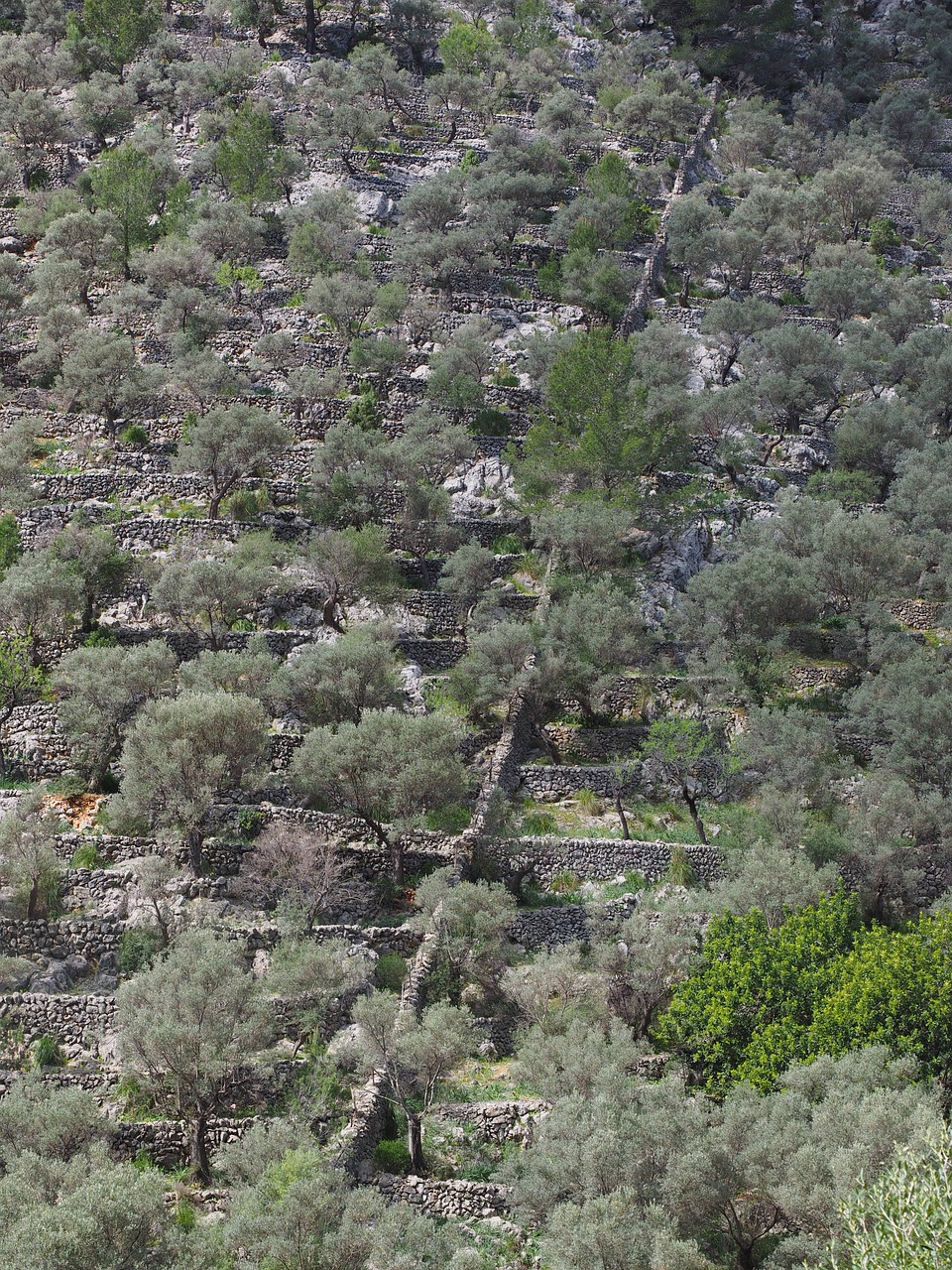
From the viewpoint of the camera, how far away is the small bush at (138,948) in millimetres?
30938

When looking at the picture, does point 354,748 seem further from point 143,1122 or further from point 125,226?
point 125,226

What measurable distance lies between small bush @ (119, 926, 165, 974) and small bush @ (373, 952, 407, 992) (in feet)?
16.4

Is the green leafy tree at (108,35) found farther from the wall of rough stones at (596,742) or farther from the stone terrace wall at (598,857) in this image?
the stone terrace wall at (598,857)

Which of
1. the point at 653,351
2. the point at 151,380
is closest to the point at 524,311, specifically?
the point at 653,351

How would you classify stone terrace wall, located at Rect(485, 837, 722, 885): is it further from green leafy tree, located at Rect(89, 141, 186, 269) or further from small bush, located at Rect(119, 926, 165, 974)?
green leafy tree, located at Rect(89, 141, 186, 269)

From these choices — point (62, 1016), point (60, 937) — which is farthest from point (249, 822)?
point (62, 1016)

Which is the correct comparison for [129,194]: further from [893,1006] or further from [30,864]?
[893,1006]

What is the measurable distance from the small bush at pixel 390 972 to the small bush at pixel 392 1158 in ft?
14.3

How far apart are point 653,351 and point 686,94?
41148 millimetres

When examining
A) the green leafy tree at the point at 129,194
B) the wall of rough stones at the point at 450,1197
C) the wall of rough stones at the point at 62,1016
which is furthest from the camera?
the green leafy tree at the point at 129,194

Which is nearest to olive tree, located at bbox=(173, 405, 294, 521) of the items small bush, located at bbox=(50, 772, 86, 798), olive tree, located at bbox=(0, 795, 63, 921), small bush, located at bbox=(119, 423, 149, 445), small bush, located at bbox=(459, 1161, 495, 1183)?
small bush, located at bbox=(119, 423, 149, 445)

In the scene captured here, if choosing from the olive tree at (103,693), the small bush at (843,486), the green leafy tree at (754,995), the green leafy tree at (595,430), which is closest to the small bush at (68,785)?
the olive tree at (103,693)

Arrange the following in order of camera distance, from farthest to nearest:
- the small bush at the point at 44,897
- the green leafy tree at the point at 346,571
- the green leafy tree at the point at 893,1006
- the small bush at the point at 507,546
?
the small bush at the point at 507,546 < the green leafy tree at the point at 346,571 < the small bush at the point at 44,897 < the green leafy tree at the point at 893,1006

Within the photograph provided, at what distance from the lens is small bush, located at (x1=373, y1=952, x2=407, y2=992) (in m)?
30.9
